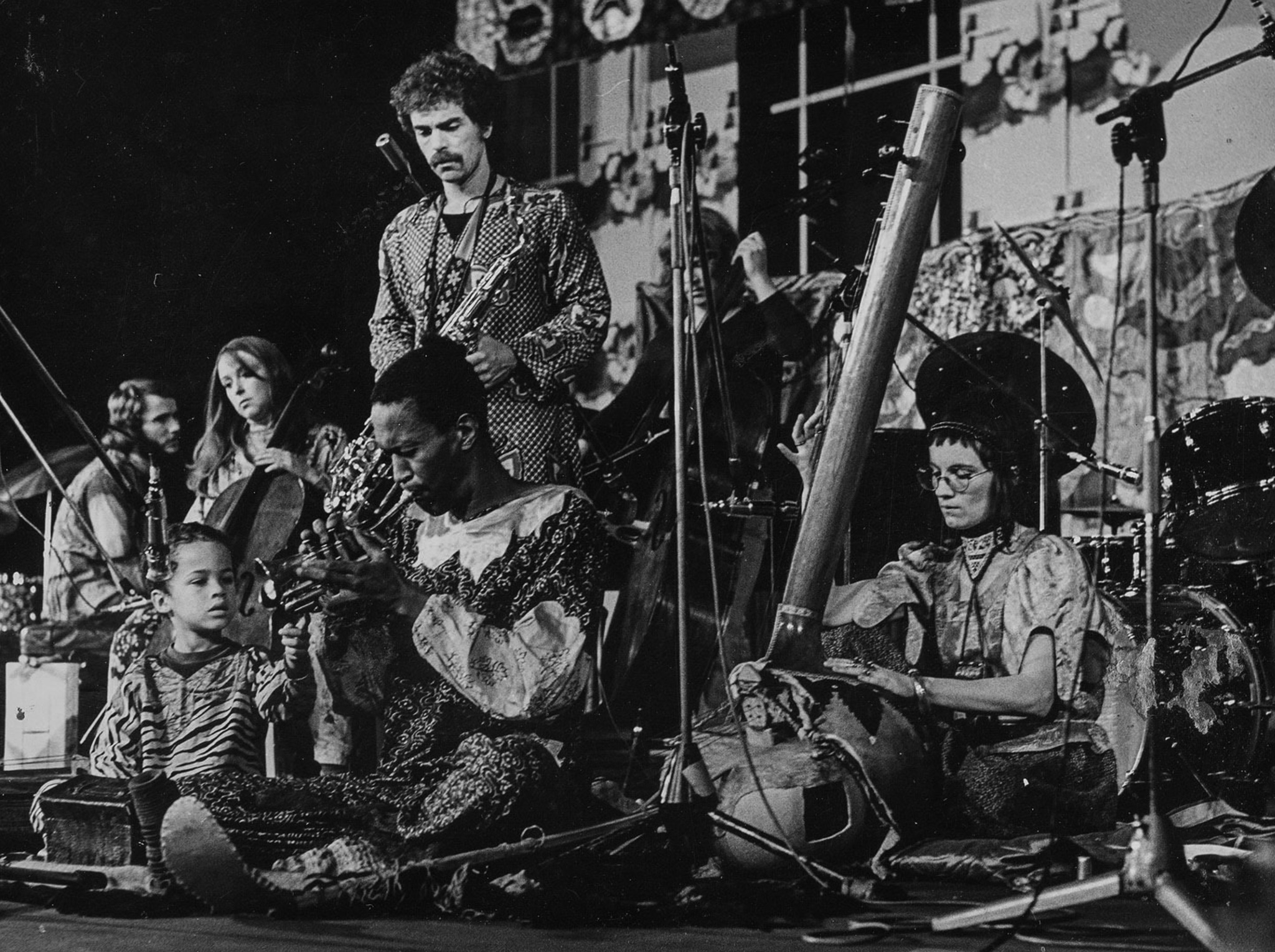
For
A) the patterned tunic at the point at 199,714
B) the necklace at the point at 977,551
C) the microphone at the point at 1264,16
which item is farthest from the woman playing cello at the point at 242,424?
the microphone at the point at 1264,16

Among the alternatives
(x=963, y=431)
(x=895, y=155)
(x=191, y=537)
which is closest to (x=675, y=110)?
(x=895, y=155)

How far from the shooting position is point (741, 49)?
378cm

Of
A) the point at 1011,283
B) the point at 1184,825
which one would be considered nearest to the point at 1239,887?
the point at 1184,825

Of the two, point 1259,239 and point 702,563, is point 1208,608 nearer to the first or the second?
point 1259,239

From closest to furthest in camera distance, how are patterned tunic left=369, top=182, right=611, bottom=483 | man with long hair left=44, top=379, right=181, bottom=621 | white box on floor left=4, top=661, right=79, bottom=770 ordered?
patterned tunic left=369, top=182, right=611, bottom=483 < white box on floor left=4, top=661, right=79, bottom=770 < man with long hair left=44, top=379, right=181, bottom=621

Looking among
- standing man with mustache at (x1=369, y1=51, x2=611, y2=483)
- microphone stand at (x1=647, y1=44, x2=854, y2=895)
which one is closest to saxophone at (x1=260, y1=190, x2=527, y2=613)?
standing man with mustache at (x1=369, y1=51, x2=611, y2=483)

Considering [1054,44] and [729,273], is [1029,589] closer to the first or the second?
[729,273]

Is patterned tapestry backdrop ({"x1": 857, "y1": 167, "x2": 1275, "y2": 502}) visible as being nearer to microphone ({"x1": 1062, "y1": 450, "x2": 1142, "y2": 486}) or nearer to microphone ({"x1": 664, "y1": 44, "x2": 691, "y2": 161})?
A: microphone ({"x1": 1062, "y1": 450, "x2": 1142, "y2": 486})

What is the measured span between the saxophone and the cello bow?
1.00 meters

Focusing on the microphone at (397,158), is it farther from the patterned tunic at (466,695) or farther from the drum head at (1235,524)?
the drum head at (1235,524)

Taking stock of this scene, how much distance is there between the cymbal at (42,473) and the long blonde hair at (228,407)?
346 mm

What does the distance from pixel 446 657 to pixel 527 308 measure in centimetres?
97

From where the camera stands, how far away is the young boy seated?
3.87 metres

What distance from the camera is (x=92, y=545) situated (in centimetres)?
424
